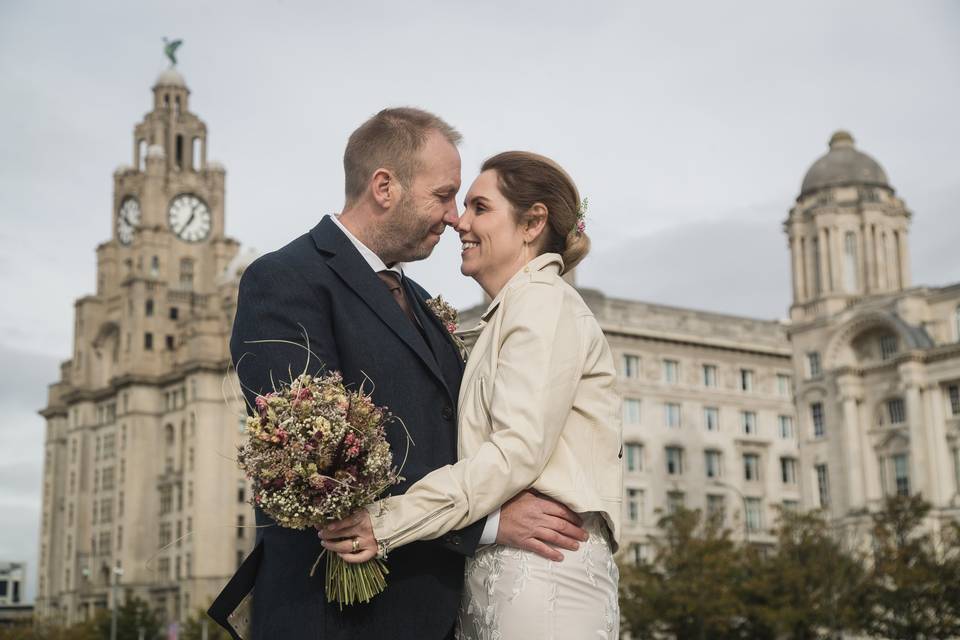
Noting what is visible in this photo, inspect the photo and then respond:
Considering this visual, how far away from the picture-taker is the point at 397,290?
290 inches

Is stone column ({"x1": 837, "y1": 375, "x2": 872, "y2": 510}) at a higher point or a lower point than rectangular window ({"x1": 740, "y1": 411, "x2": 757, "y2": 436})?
lower

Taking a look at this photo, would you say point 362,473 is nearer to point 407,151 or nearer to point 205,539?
point 407,151

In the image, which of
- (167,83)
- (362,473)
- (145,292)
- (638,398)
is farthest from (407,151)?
(167,83)

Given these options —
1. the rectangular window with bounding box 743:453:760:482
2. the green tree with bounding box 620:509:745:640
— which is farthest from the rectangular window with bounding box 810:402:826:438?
the green tree with bounding box 620:509:745:640

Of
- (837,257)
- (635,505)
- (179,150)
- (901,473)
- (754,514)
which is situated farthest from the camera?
(179,150)

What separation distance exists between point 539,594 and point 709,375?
295 feet

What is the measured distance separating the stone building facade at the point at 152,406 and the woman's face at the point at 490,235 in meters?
95.3

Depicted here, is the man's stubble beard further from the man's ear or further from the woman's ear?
the woman's ear

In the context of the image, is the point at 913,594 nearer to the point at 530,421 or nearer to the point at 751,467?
the point at 530,421

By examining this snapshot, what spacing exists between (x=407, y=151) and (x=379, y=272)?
0.71m

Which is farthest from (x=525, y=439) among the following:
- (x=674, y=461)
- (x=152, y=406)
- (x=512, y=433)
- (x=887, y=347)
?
(x=152, y=406)

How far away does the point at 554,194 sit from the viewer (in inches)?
282

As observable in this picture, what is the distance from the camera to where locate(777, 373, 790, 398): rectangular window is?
99.2 metres

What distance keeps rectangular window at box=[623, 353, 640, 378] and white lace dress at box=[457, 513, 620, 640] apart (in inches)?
3293
